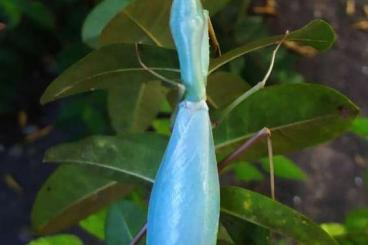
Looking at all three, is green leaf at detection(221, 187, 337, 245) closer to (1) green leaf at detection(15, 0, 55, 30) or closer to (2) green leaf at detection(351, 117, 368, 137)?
(2) green leaf at detection(351, 117, 368, 137)

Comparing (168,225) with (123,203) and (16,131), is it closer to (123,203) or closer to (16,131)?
(123,203)

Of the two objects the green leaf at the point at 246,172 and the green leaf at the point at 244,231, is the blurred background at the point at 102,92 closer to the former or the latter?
the green leaf at the point at 246,172

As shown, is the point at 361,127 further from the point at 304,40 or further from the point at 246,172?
the point at 304,40

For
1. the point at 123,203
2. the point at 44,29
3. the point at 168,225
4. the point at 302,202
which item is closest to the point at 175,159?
the point at 168,225

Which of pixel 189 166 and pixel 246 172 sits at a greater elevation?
pixel 189 166

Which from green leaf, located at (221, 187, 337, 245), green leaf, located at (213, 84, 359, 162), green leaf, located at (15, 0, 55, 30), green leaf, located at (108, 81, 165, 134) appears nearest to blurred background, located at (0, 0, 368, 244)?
green leaf, located at (15, 0, 55, 30)

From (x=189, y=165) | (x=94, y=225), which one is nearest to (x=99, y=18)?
(x=94, y=225)
